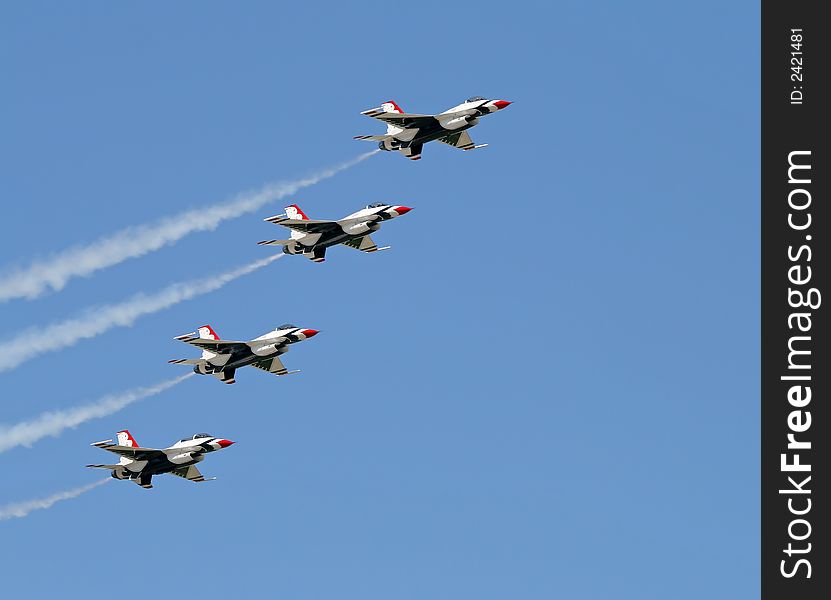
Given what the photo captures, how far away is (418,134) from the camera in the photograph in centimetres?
15225

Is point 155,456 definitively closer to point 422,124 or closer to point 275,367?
point 275,367

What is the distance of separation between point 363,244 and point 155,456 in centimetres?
2500

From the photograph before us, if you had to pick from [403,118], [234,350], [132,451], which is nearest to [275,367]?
[234,350]

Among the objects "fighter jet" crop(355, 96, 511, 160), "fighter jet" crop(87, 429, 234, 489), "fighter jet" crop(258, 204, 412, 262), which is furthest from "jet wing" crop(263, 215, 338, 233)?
"fighter jet" crop(87, 429, 234, 489)

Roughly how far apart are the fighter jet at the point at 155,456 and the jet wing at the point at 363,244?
1976 cm

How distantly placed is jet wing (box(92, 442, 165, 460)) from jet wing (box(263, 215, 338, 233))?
70.1 ft

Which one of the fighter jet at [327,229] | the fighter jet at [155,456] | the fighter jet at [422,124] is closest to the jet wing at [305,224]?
the fighter jet at [327,229]

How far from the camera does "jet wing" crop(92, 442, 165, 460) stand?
14762cm

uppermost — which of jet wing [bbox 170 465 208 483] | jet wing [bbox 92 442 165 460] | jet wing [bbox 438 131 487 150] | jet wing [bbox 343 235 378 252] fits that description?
jet wing [bbox 438 131 487 150]

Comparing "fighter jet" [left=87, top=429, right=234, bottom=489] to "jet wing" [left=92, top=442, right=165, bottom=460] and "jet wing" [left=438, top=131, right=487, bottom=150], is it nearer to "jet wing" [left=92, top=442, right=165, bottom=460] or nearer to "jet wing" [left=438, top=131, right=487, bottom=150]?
"jet wing" [left=92, top=442, right=165, bottom=460]
